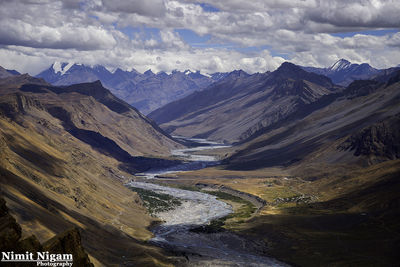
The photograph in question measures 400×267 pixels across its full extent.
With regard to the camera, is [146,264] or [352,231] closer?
[146,264]

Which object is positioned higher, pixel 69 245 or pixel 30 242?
pixel 30 242

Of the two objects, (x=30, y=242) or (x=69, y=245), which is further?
(x=69, y=245)

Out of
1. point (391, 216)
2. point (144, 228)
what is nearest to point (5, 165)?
point (144, 228)

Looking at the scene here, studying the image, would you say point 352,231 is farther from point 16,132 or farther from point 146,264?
point 16,132

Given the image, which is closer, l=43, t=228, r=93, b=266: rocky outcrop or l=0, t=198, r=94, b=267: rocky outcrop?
l=0, t=198, r=94, b=267: rocky outcrop

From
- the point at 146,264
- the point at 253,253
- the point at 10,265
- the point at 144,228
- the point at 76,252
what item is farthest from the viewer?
the point at 144,228

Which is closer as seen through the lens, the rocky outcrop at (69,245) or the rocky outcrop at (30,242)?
the rocky outcrop at (30,242)

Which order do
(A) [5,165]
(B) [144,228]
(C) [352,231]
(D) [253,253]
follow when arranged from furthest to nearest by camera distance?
(B) [144,228], (C) [352,231], (D) [253,253], (A) [5,165]

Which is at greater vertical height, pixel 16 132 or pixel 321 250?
pixel 16 132
